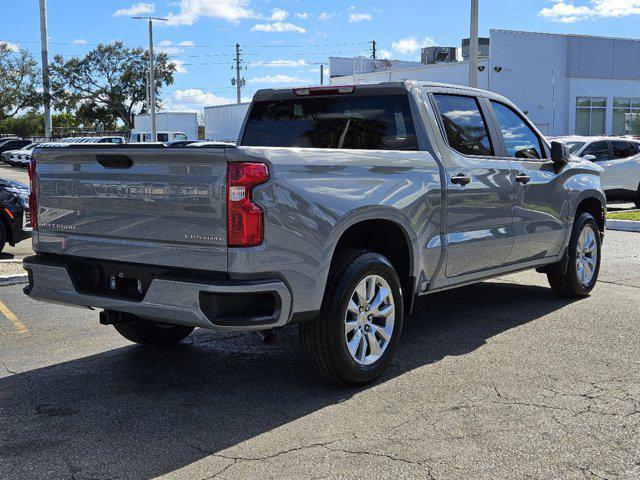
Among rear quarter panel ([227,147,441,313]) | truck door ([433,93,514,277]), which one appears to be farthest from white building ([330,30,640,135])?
rear quarter panel ([227,147,441,313])

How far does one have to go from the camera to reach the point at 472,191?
5906 millimetres

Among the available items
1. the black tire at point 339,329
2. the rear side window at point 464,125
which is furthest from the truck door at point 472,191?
the black tire at point 339,329

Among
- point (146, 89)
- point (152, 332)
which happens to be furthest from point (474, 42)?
point (146, 89)

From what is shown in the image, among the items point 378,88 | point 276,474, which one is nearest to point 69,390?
point 276,474

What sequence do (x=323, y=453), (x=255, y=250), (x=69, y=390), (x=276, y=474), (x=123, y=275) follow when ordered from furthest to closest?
(x=69, y=390) < (x=123, y=275) < (x=255, y=250) < (x=323, y=453) < (x=276, y=474)

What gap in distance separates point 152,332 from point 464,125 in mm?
2890

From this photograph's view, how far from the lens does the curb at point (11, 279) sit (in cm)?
874

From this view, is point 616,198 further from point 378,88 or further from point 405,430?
point 405,430

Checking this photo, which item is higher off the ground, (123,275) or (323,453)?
(123,275)

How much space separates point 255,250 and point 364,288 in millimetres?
980

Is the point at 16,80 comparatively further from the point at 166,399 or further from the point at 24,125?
the point at 166,399

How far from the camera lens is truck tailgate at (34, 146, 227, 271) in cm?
426

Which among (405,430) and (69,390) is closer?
(405,430)

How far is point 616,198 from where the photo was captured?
18797 mm
